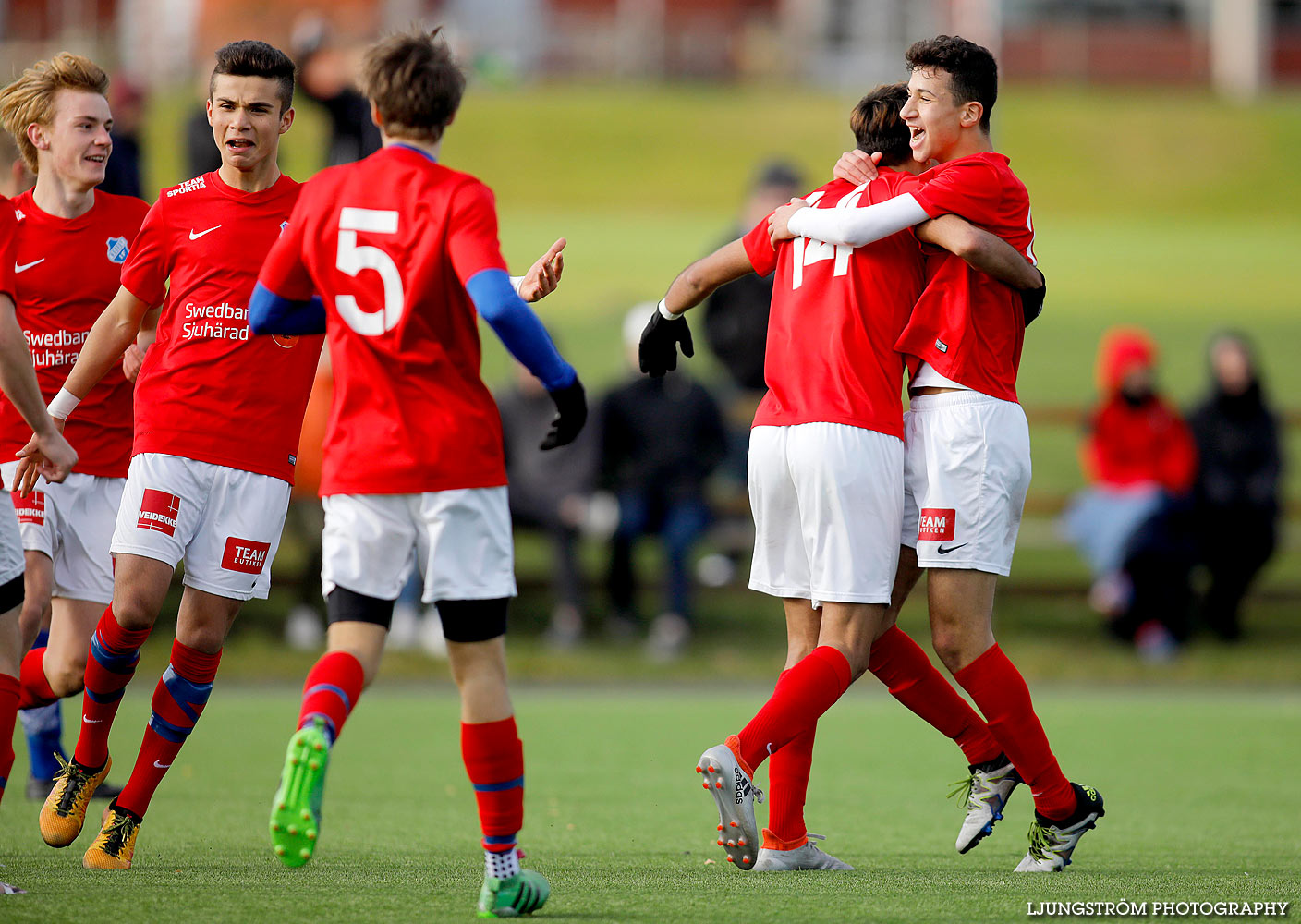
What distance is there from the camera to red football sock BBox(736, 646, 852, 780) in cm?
440

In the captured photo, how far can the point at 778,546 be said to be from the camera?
477 centimetres

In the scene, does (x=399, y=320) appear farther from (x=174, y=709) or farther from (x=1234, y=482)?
(x=1234, y=482)

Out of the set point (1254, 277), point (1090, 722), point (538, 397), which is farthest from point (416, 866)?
point (1254, 277)

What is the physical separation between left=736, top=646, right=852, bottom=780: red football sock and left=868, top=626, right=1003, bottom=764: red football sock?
53 cm

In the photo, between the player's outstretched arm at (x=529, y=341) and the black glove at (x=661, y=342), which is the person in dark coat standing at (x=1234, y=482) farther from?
the player's outstretched arm at (x=529, y=341)

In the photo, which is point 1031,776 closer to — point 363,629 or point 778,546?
point 778,546

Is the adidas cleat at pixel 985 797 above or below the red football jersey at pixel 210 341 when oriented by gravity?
below

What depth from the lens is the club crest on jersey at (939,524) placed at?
15.3ft

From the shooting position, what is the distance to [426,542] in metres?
3.92

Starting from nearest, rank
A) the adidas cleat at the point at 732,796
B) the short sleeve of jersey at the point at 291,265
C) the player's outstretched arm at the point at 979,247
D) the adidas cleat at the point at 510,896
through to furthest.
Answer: the adidas cleat at the point at 510,896 < the short sleeve of jersey at the point at 291,265 < the adidas cleat at the point at 732,796 < the player's outstretched arm at the point at 979,247

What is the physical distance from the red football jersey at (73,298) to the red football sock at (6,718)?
3.08 ft

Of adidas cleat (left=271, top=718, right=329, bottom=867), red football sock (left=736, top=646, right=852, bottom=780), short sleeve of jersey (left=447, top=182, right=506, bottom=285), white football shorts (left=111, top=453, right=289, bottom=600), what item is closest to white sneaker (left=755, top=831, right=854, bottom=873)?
red football sock (left=736, top=646, right=852, bottom=780)

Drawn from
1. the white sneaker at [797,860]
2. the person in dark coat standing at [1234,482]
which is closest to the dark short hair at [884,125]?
the white sneaker at [797,860]

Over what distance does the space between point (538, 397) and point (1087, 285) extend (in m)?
18.6
